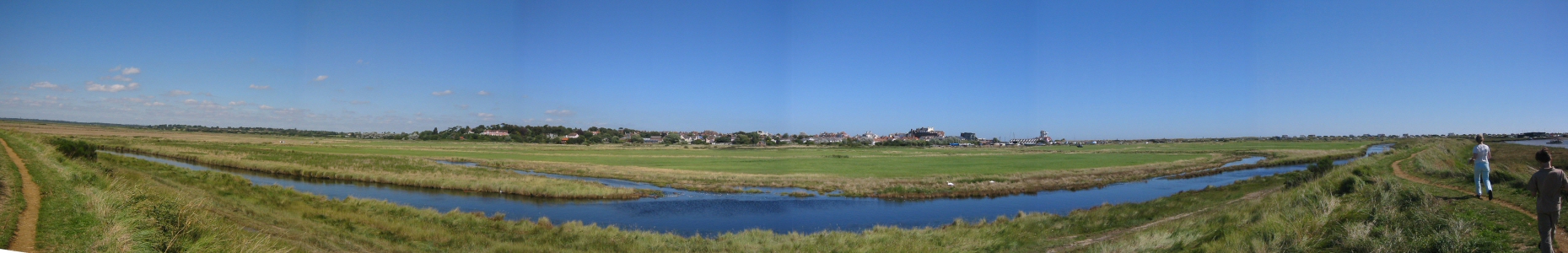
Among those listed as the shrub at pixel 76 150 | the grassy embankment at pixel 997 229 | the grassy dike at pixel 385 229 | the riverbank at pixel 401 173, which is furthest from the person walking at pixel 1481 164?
the shrub at pixel 76 150

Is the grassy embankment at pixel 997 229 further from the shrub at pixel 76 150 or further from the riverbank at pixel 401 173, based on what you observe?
the shrub at pixel 76 150

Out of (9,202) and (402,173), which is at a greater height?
(9,202)

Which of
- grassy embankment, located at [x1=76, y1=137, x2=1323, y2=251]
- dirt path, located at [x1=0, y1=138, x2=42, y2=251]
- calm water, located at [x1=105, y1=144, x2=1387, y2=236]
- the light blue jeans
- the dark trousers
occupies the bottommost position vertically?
calm water, located at [x1=105, y1=144, x2=1387, y2=236]

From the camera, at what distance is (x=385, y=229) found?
1468 cm

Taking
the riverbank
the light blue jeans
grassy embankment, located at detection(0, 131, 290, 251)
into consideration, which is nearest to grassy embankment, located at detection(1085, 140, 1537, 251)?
the light blue jeans

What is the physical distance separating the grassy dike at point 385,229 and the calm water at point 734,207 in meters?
3.76

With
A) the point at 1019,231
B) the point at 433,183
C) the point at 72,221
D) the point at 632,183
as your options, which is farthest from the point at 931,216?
the point at 433,183

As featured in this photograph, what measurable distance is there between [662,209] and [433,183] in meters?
13.7

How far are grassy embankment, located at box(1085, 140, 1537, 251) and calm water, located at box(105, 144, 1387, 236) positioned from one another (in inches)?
414

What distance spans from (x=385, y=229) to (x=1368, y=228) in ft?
56.1

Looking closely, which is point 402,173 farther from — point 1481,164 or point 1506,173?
point 1506,173

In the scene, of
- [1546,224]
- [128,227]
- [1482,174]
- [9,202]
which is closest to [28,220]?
[9,202]

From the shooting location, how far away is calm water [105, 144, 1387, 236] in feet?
70.6

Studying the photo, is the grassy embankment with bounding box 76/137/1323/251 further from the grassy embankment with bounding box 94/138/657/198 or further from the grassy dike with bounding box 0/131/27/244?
the grassy embankment with bounding box 94/138/657/198
